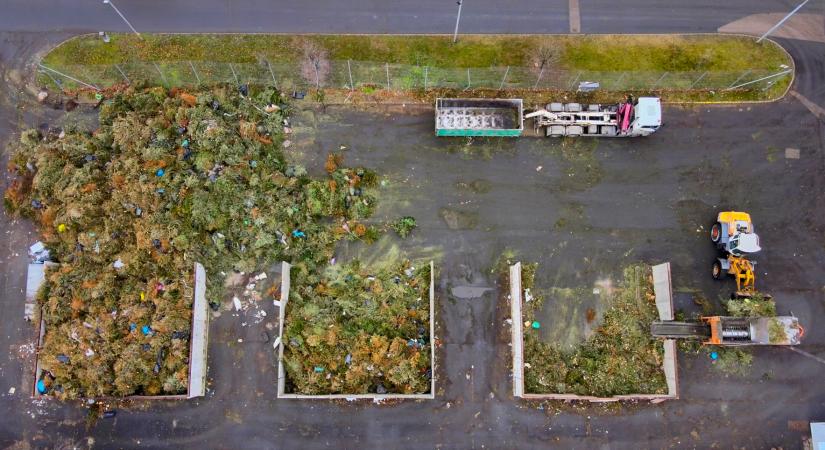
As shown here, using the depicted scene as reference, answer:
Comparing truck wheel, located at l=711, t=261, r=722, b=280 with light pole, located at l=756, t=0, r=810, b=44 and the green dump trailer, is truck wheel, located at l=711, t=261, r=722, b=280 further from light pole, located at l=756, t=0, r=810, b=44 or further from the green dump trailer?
light pole, located at l=756, t=0, r=810, b=44

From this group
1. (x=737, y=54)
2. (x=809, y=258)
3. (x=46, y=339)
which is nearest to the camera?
(x=46, y=339)

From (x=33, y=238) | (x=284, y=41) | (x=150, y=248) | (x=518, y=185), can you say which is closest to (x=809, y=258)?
(x=518, y=185)

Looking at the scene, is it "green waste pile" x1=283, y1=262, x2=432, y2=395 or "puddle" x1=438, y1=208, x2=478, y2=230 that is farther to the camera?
"puddle" x1=438, y1=208, x2=478, y2=230

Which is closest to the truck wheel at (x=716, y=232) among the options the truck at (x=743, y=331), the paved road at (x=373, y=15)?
the truck at (x=743, y=331)

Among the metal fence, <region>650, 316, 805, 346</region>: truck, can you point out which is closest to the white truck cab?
the metal fence

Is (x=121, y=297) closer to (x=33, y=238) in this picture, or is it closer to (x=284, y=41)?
(x=33, y=238)
